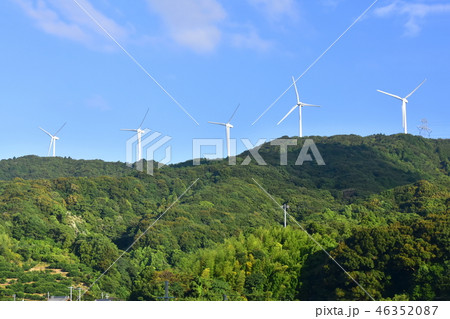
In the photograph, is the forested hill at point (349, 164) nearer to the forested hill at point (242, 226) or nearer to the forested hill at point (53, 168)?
the forested hill at point (53, 168)

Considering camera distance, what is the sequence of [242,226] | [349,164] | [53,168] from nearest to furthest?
[242,226] < [349,164] < [53,168]

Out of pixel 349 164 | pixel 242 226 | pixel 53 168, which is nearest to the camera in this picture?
pixel 242 226

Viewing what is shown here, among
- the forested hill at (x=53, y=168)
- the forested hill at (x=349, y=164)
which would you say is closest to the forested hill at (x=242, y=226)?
the forested hill at (x=349, y=164)

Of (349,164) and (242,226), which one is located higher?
(349,164)

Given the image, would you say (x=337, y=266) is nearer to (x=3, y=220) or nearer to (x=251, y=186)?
(x=3, y=220)

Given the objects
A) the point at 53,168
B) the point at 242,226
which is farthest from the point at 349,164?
the point at 53,168

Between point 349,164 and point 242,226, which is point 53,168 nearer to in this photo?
point 349,164
